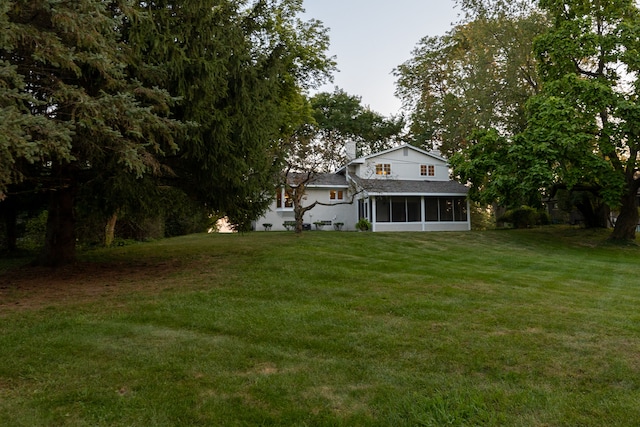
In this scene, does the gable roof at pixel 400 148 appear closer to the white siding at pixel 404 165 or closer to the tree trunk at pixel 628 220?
the white siding at pixel 404 165

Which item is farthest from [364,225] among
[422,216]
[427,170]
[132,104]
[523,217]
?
[132,104]

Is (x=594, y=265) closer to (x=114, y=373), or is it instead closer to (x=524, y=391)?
(x=524, y=391)

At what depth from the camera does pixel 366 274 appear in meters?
9.54

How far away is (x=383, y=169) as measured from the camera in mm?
27266

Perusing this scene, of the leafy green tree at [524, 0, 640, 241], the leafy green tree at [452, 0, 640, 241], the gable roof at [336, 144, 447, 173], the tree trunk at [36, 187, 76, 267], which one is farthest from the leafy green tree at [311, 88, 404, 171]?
the tree trunk at [36, 187, 76, 267]

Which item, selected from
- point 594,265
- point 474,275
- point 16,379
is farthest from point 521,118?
point 16,379

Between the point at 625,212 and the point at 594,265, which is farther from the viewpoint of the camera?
the point at 625,212

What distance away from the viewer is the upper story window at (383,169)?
2719 cm

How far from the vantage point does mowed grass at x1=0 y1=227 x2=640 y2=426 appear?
11.1 ft

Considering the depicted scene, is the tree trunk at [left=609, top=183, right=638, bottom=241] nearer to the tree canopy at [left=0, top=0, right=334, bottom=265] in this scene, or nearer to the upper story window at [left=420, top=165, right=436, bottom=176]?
the upper story window at [left=420, top=165, right=436, bottom=176]

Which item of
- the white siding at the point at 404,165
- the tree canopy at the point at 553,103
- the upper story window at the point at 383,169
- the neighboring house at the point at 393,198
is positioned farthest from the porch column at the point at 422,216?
the tree canopy at the point at 553,103

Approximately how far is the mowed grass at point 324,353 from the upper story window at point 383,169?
1824 cm

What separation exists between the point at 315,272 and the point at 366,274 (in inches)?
44.1

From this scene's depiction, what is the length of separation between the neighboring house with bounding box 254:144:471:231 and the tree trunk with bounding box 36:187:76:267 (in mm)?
14536
